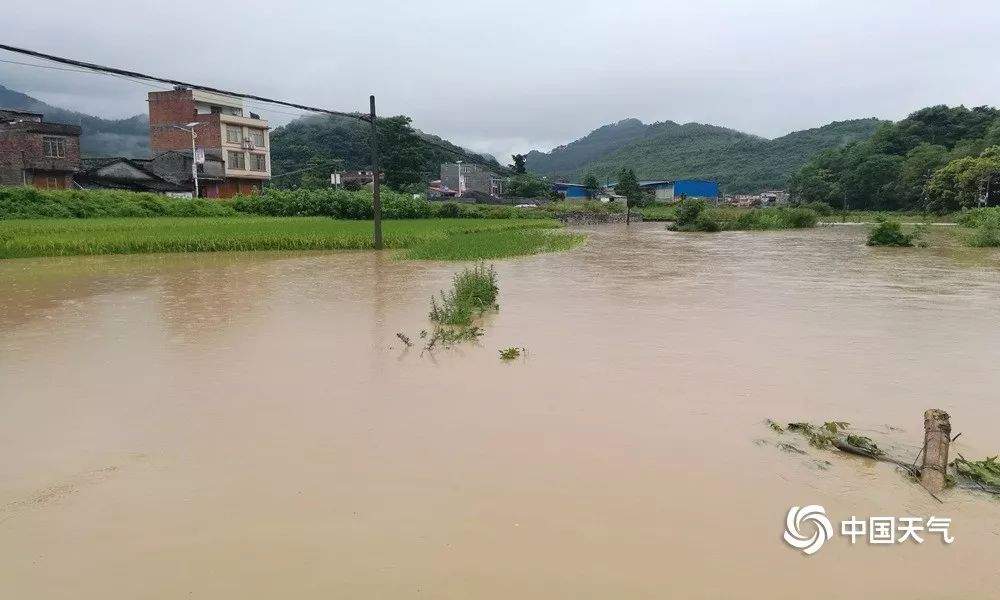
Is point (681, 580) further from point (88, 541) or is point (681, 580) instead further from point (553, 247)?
point (553, 247)

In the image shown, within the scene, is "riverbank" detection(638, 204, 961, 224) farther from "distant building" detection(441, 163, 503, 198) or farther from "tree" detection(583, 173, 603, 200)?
"distant building" detection(441, 163, 503, 198)

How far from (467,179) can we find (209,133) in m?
26.0

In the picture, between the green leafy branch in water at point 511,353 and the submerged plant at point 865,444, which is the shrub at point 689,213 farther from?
the submerged plant at point 865,444

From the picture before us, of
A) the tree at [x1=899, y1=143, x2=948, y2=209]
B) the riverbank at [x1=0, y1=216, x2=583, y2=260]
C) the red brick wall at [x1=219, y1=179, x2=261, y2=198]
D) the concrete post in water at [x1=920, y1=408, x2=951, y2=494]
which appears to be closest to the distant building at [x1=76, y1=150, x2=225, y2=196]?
the red brick wall at [x1=219, y1=179, x2=261, y2=198]

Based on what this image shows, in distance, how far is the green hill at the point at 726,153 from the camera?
9112 cm

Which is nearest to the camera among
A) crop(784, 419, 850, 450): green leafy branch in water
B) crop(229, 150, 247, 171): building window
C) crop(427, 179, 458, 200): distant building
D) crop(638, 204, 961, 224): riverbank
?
crop(784, 419, 850, 450): green leafy branch in water

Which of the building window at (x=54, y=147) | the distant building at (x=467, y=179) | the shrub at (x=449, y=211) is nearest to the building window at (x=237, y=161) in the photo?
the building window at (x=54, y=147)

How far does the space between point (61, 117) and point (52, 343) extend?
119 metres

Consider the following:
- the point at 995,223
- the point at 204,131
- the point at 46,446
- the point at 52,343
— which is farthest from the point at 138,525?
the point at 204,131

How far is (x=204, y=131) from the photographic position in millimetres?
45906

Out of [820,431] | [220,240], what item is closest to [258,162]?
[220,240]

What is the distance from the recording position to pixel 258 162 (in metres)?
50.4

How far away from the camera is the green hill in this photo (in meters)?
91.1

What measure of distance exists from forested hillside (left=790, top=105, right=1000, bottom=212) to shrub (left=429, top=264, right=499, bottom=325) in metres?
42.3
